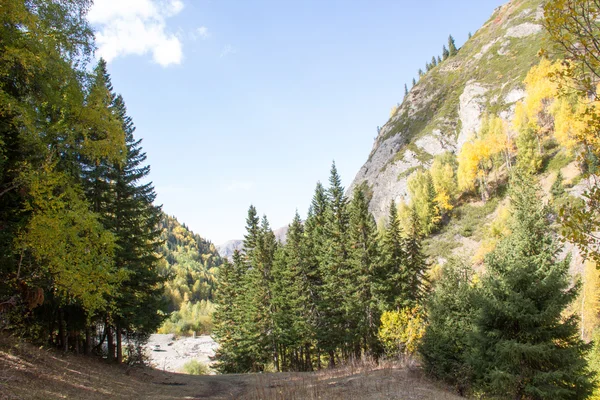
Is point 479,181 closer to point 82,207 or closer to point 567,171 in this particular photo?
point 567,171

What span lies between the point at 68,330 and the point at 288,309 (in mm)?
19296

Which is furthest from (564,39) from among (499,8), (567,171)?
(499,8)

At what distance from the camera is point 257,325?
107ft

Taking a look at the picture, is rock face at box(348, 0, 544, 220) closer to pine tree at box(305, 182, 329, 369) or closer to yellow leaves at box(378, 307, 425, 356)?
pine tree at box(305, 182, 329, 369)

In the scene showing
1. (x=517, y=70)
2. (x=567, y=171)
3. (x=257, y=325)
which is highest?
(x=517, y=70)

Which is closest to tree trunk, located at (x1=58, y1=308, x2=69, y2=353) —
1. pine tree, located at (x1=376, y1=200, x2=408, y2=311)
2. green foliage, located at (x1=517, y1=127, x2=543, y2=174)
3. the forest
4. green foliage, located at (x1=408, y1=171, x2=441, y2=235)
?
the forest

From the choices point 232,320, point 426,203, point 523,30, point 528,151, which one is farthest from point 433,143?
point 232,320

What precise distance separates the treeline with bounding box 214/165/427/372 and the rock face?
67124 mm

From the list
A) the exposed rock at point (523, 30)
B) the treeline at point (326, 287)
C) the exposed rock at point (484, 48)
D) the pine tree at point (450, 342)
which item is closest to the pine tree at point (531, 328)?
the pine tree at point (450, 342)

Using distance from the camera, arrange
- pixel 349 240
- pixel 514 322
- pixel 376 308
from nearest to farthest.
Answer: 1. pixel 514 322
2. pixel 376 308
3. pixel 349 240

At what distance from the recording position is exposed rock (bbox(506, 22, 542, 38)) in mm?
107750

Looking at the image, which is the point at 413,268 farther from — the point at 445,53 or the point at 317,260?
the point at 445,53

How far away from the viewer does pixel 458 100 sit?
11594 cm

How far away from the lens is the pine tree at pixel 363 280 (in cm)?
2748
